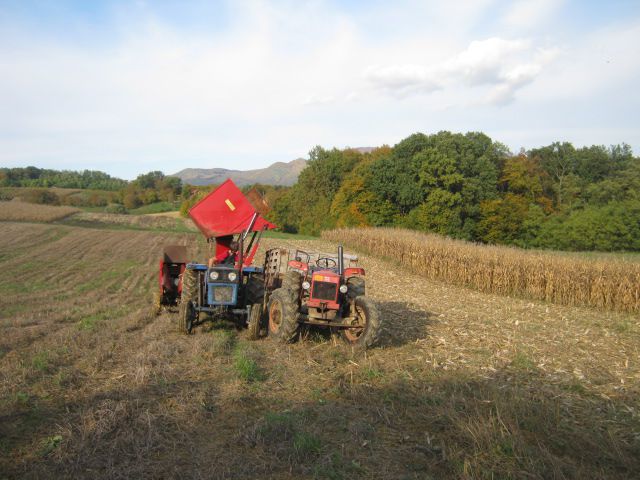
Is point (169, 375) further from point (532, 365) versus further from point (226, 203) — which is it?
point (532, 365)

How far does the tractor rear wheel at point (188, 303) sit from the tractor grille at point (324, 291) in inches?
91.1

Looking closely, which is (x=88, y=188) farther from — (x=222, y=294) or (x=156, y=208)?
(x=222, y=294)

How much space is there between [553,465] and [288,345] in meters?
4.60

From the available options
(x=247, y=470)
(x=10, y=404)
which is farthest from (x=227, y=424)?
(x=10, y=404)

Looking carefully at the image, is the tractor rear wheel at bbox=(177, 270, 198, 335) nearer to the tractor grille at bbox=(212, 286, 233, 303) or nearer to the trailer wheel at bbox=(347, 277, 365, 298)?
the tractor grille at bbox=(212, 286, 233, 303)

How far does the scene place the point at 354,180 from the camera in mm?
47469

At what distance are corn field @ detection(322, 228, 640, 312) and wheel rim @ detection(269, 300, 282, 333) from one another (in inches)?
422

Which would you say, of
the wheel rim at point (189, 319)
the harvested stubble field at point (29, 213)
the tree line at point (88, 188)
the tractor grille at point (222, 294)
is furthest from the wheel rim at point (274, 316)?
the tree line at point (88, 188)

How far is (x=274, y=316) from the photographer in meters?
8.51

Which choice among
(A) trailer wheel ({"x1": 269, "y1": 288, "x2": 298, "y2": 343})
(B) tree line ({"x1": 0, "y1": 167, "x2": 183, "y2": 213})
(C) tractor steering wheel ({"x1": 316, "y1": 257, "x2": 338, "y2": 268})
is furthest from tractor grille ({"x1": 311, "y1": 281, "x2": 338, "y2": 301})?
(B) tree line ({"x1": 0, "y1": 167, "x2": 183, "y2": 213})

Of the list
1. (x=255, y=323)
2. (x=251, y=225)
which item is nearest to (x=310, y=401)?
(x=255, y=323)

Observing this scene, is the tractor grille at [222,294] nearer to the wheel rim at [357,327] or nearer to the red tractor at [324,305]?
the red tractor at [324,305]

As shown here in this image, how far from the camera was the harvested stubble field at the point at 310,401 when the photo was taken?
4.27 meters

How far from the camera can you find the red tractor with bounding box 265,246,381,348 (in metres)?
7.90
